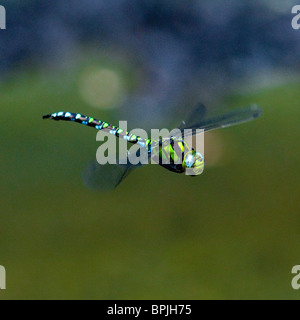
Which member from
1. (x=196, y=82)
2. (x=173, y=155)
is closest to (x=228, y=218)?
(x=173, y=155)

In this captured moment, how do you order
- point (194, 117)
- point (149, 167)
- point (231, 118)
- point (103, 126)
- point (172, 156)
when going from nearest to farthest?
point (231, 118) → point (172, 156) → point (194, 117) → point (103, 126) → point (149, 167)

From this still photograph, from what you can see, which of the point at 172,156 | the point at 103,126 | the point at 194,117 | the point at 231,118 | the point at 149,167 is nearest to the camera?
the point at 231,118

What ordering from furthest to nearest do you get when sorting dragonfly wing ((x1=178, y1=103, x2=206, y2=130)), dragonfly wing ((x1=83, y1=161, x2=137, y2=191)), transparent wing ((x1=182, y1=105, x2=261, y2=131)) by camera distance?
dragonfly wing ((x1=178, y1=103, x2=206, y2=130)), dragonfly wing ((x1=83, y1=161, x2=137, y2=191)), transparent wing ((x1=182, y1=105, x2=261, y2=131))

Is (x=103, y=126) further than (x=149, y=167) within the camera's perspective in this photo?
No

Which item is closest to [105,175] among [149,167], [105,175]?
[105,175]

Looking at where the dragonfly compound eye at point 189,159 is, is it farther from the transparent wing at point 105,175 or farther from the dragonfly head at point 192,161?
the transparent wing at point 105,175

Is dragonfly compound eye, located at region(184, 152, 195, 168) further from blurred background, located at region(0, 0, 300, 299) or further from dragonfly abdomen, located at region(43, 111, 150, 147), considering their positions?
blurred background, located at region(0, 0, 300, 299)

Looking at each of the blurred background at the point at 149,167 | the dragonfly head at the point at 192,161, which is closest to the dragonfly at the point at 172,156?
the dragonfly head at the point at 192,161

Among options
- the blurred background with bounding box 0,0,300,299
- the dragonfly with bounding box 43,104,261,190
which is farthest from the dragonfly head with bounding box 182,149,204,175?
the blurred background with bounding box 0,0,300,299

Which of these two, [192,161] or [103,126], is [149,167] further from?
[192,161]

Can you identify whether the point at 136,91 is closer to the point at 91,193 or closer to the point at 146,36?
the point at 146,36
